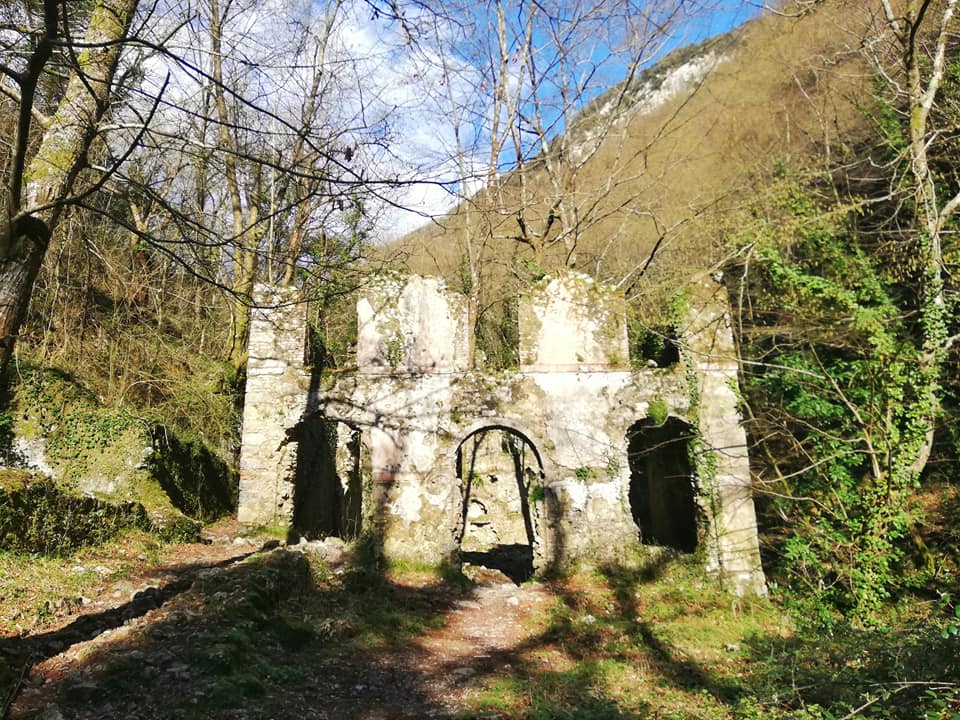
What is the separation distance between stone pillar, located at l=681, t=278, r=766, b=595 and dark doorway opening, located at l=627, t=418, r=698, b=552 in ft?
2.85

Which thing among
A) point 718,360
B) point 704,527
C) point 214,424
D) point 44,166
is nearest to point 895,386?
point 718,360

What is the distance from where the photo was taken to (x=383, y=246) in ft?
59.1

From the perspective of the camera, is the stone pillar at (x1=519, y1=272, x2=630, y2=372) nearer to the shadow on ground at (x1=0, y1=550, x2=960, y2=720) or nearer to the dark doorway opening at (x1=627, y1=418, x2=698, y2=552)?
the dark doorway opening at (x1=627, y1=418, x2=698, y2=552)

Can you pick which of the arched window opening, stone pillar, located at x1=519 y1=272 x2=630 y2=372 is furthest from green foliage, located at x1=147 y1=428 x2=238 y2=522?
the arched window opening

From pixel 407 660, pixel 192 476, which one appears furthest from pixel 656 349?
pixel 192 476

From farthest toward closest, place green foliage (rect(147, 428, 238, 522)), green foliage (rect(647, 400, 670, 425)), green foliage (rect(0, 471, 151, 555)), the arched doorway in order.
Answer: the arched doorway
green foliage (rect(647, 400, 670, 425))
green foliage (rect(147, 428, 238, 522))
green foliage (rect(0, 471, 151, 555))

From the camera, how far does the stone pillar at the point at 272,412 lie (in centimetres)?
1058

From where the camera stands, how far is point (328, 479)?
14969 millimetres

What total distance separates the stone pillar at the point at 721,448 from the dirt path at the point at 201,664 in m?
3.65

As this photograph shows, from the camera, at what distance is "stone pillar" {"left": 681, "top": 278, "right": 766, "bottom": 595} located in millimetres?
9914

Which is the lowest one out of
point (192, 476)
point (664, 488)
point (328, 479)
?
point (664, 488)

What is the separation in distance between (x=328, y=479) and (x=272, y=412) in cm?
457

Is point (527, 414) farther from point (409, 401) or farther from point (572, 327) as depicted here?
point (409, 401)

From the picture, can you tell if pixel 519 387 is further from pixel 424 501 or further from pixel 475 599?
pixel 475 599
